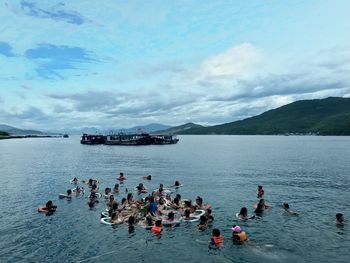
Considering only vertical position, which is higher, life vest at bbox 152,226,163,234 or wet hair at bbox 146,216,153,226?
wet hair at bbox 146,216,153,226

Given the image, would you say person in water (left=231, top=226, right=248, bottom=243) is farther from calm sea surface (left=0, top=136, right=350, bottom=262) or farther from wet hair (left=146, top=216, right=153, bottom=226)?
wet hair (left=146, top=216, right=153, bottom=226)

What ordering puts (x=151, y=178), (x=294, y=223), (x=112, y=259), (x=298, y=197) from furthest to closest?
1. (x=151, y=178)
2. (x=298, y=197)
3. (x=294, y=223)
4. (x=112, y=259)

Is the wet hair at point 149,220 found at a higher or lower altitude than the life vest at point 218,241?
higher

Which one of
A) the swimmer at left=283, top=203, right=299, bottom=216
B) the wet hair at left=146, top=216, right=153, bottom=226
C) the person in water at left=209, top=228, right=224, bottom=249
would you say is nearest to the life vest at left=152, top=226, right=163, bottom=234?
the wet hair at left=146, top=216, right=153, bottom=226

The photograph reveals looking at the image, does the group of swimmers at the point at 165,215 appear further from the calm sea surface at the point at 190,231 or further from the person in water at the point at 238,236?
the calm sea surface at the point at 190,231

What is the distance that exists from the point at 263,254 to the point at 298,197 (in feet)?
90.9

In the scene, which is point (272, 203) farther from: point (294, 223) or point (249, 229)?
point (249, 229)

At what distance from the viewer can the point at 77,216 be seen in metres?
44.8

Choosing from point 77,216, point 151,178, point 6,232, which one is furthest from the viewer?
point 151,178

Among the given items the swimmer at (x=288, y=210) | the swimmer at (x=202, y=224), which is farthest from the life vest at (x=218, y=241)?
the swimmer at (x=288, y=210)

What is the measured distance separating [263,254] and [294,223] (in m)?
11.3

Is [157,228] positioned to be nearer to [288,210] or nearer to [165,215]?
[165,215]

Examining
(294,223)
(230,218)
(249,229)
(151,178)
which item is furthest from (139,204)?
(151,178)

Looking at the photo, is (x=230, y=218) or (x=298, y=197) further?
(x=298, y=197)
